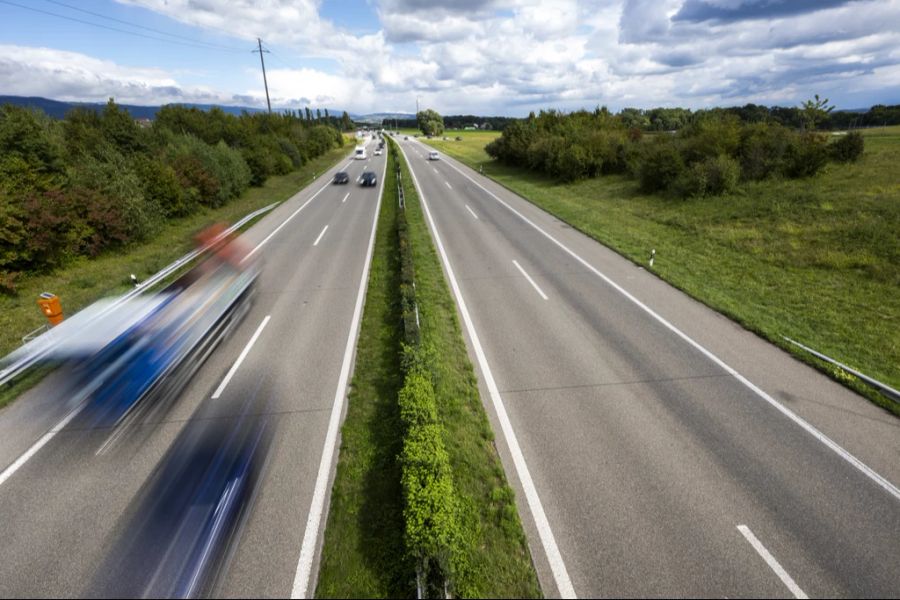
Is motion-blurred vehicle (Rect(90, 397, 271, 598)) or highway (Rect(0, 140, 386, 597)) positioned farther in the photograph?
highway (Rect(0, 140, 386, 597))

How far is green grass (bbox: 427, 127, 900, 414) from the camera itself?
37.3 feet

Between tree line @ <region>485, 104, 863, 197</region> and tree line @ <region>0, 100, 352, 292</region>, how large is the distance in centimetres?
3010

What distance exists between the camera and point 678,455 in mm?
7371

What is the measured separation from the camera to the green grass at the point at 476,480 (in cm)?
543

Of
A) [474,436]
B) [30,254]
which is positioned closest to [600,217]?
[474,436]

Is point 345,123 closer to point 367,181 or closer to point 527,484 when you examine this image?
point 367,181

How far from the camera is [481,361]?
10.4 metres

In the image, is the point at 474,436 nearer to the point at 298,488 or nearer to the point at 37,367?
the point at 298,488

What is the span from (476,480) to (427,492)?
3.90ft

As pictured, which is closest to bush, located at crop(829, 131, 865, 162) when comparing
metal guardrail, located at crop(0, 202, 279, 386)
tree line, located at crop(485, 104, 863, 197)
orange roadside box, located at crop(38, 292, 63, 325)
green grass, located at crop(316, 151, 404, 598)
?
tree line, located at crop(485, 104, 863, 197)

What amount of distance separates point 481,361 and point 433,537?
5315 mm

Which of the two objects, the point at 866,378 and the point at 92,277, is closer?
the point at 866,378

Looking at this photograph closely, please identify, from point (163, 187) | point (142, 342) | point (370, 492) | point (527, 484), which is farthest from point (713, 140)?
point (163, 187)

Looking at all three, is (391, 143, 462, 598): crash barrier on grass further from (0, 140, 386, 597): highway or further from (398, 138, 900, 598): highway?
(0, 140, 386, 597): highway
